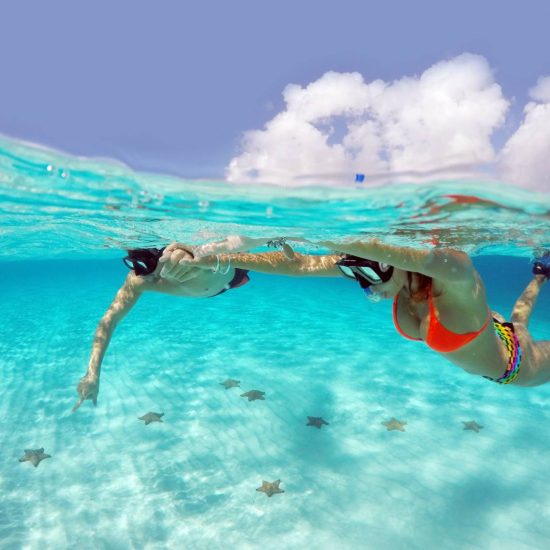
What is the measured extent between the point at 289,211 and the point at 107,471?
669cm

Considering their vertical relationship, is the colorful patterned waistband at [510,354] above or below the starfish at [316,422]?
above

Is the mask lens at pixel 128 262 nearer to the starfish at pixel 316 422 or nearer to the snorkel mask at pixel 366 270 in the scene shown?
the snorkel mask at pixel 366 270

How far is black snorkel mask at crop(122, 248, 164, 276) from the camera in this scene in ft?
20.9

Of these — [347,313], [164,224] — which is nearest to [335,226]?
[164,224]

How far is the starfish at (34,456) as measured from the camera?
7359 millimetres

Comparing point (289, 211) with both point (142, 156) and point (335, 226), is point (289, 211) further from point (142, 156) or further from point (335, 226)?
point (142, 156)

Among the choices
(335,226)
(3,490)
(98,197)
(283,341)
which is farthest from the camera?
(283,341)

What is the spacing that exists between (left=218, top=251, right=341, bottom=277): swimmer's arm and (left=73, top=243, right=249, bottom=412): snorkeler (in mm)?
190

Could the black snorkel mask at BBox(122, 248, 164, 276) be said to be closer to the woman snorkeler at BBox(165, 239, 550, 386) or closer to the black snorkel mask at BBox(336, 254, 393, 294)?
the woman snorkeler at BBox(165, 239, 550, 386)

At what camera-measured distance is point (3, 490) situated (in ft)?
22.3

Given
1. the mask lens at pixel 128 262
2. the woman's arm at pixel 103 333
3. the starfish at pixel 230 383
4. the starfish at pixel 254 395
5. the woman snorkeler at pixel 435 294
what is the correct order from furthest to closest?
the starfish at pixel 230 383 → the starfish at pixel 254 395 → the mask lens at pixel 128 262 → the woman's arm at pixel 103 333 → the woman snorkeler at pixel 435 294

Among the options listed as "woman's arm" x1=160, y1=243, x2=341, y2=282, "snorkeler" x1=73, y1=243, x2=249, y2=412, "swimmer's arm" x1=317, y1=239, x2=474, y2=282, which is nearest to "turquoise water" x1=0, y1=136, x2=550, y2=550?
"snorkeler" x1=73, y1=243, x2=249, y2=412

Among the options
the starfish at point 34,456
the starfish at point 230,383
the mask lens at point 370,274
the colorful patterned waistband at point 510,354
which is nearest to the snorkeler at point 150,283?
the mask lens at point 370,274

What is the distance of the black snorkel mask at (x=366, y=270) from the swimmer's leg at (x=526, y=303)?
173 inches
